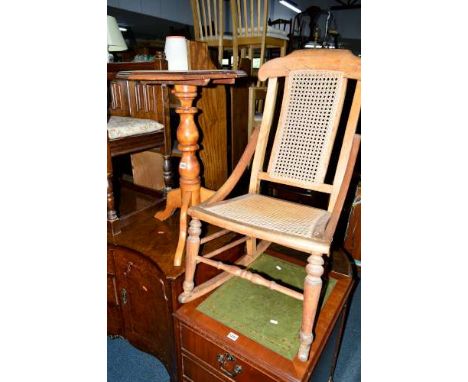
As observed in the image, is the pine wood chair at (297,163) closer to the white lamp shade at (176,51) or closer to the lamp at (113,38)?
the white lamp shade at (176,51)

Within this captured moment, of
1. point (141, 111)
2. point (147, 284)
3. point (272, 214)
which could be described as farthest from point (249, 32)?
point (147, 284)

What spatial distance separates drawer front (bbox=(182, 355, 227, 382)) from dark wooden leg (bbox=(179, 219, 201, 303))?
0.25 meters

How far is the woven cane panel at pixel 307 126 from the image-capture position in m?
1.18

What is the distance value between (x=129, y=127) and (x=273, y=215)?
2.81ft

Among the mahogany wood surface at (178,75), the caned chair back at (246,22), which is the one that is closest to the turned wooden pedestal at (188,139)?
the mahogany wood surface at (178,75)

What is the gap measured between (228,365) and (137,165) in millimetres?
1533

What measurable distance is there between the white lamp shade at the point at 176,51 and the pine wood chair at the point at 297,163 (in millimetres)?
317

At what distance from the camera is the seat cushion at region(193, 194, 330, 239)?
3.13 ft

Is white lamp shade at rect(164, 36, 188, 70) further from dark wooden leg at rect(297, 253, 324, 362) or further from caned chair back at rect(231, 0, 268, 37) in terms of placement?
caned chair back at rect(231, 0, 268, 37)

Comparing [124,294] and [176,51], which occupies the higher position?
[176,51]

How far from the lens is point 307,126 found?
4.03 ft

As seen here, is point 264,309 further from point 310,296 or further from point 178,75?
point 178,75

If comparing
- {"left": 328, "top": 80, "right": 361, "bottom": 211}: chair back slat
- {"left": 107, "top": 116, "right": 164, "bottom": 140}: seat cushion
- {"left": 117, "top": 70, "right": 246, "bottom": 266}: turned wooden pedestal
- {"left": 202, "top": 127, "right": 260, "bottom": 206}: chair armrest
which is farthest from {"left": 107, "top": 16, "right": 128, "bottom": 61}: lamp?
{"left": 328, "top": 80, "right": 361, "bottom": 211}: chair back slat

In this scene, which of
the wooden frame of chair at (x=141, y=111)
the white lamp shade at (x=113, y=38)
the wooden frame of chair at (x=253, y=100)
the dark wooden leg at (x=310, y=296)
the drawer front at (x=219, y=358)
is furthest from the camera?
the white lamp shade at (x=113, y=38)
